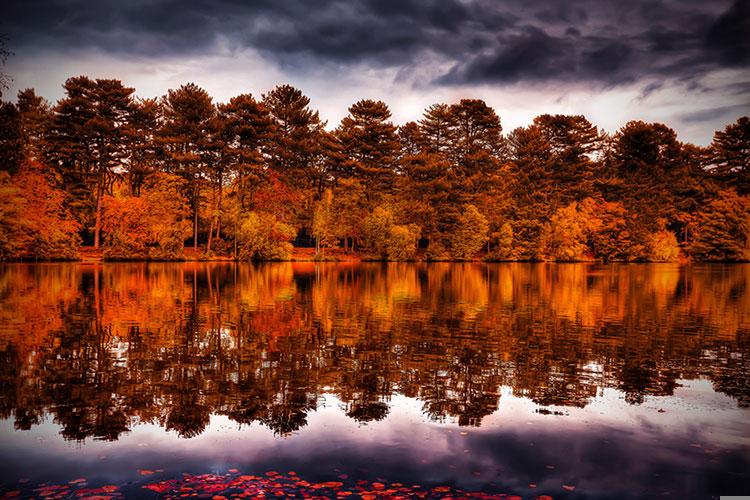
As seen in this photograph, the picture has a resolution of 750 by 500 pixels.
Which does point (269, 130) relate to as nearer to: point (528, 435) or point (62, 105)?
point (62, 105)

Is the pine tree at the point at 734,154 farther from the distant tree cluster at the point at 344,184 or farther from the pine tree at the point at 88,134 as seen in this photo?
the pine tree at the point at 88,134

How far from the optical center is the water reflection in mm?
10477

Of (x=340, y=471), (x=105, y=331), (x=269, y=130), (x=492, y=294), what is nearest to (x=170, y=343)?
(x=105, y=331)

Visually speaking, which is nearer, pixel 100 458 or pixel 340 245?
pixel 100 458

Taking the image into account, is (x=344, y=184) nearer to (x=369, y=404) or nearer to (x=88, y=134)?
(x=88, y=134)

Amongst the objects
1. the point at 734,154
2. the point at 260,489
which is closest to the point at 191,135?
the point at 260,489

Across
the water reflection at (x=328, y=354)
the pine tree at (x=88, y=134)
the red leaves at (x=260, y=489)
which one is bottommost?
the red leaves at (x=260, y=489)

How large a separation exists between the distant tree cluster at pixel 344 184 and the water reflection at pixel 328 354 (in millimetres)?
36331

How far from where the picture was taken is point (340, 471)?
7555mm

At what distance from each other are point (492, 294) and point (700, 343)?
1512 centimetres

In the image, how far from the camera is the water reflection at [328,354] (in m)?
10.5

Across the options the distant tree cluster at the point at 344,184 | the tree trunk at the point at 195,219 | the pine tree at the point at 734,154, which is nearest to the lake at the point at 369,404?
the distant tree cluster at the point at 344,184

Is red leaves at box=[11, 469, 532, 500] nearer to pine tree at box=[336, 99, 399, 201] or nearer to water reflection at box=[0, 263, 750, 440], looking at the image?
water reflection at box=[0, 263, 750, 440]

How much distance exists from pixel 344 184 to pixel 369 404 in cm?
6579
